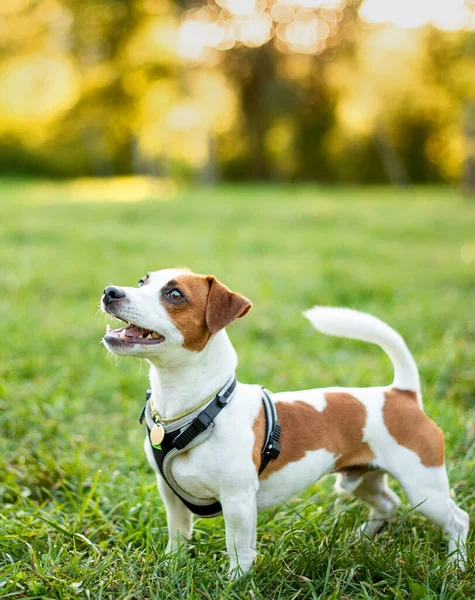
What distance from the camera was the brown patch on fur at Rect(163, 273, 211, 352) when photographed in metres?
2.59

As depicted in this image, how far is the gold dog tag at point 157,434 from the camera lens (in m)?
2.61

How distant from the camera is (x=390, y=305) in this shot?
6883 mm

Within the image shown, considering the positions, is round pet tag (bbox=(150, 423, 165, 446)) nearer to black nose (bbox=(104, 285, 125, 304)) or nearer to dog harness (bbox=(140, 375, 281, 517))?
dog harness (bbox=(140, 375, 281, 517))

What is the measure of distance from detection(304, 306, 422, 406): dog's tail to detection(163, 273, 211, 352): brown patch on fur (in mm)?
548

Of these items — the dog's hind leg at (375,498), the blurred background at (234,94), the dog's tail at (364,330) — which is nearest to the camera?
→ the dog's tail at (364,330)

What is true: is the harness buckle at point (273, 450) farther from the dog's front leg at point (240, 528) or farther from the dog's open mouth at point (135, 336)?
the dog's open mouth at point (135, 336)

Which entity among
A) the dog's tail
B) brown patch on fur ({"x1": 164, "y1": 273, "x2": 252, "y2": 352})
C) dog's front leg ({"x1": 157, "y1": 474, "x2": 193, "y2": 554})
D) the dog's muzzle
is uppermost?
the dog's muzzle

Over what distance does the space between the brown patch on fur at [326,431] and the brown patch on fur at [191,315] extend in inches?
17.9

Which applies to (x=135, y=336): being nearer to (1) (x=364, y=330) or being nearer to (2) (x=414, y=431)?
(1) (x=364, y=330)

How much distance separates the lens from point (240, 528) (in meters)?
2.60

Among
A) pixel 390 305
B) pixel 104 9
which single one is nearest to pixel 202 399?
pixel 390 305

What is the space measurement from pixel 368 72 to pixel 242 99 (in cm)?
697

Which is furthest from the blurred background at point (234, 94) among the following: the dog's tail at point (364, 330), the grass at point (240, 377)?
the dog's tail at point (364, 330)

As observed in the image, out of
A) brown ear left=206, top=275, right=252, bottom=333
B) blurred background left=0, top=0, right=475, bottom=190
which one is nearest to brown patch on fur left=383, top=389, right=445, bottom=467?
brown ear left=206, top=275, right=252, bottom=333
